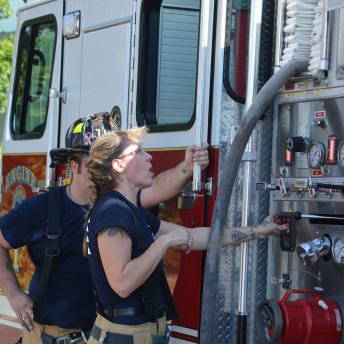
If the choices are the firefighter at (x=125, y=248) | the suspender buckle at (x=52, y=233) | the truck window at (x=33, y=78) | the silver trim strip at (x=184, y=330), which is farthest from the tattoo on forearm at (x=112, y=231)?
the truck window at (x=33, y=78)

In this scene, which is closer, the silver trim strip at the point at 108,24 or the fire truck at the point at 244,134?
the fire truck at the point at 244,134

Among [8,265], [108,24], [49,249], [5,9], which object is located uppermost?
[5,9]

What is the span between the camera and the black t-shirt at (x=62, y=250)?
355 cm

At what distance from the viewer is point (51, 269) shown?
11.7 feet

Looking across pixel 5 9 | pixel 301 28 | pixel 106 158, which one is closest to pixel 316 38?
pixel 301 28

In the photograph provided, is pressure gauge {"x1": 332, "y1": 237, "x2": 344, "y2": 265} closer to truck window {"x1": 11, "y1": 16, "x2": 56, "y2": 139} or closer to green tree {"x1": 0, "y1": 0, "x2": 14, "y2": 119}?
truck window {"x1": 11, "y1": 16, "x2": 56, "y2": 139}

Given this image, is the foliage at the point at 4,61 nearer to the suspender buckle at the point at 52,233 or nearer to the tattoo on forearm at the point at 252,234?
the suspender buckle at the point at 52,233

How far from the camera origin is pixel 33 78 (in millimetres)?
5426

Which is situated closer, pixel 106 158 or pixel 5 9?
pixel 106 158

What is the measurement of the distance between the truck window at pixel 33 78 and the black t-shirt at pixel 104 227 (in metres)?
2.09

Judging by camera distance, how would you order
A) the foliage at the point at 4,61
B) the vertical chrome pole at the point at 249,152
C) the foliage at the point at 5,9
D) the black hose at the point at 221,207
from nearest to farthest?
the black hose at the point at 221,207 < the vertical chrome pole at the point at 249,152 < the foliage at the point at 4,61 < the foliage at the point at 5,9

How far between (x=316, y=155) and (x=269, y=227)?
0.37 m

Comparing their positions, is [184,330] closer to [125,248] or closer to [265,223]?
[265,223]

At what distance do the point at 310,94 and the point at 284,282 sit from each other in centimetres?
80
